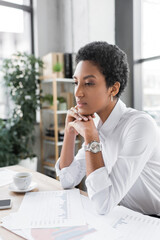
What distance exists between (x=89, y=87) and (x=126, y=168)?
38 cm

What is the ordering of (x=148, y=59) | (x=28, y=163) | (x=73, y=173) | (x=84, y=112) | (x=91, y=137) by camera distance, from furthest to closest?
(x=28, y=163)
(x=148, y=59)
(x=73, y=173)
(x=84, y=112)
(x=91, y=137)

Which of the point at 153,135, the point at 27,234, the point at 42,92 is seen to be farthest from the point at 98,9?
the point at 27,234

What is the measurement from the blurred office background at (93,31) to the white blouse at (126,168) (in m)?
1.39

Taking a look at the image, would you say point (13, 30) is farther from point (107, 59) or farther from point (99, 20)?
point (107, 59)

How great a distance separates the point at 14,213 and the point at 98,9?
8.13 ft

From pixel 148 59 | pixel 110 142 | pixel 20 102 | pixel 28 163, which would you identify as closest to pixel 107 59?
pixel 110 142

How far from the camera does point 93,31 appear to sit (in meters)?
2.71

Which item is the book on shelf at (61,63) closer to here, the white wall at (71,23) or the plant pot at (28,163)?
the white wall at (71,23)

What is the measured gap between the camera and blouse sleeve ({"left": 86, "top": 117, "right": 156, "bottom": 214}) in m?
0.88

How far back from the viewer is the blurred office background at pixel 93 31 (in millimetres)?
2453

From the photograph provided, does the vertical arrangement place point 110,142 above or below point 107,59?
below

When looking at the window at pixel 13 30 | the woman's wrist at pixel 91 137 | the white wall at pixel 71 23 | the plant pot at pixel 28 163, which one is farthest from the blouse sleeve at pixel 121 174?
the window at pixel 13 30

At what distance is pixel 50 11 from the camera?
130 inches

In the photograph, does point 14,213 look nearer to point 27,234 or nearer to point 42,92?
point 27,234
